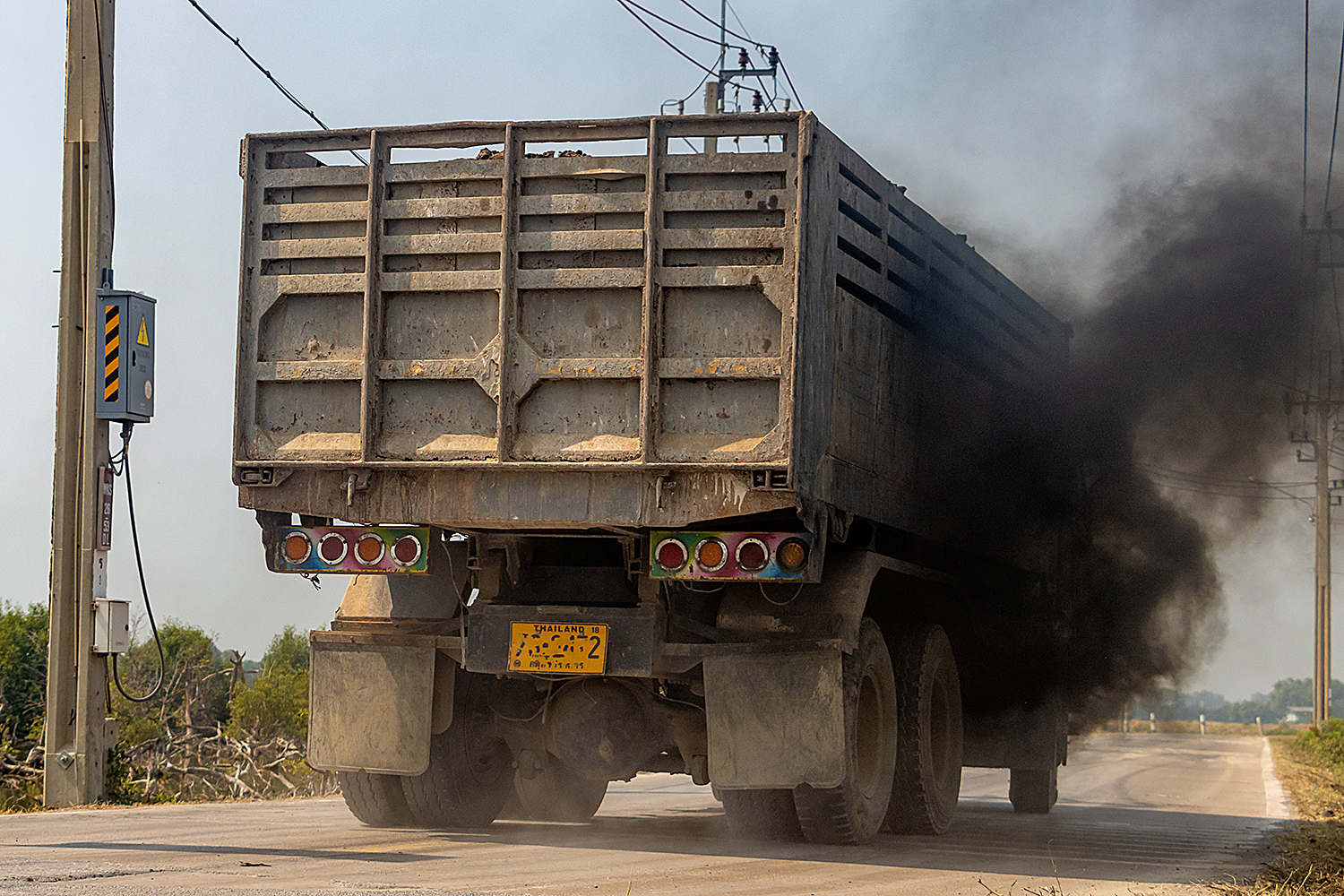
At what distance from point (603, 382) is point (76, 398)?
557 centimetres

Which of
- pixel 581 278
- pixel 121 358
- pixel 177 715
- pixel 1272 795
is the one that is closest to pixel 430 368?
pixel 581 278

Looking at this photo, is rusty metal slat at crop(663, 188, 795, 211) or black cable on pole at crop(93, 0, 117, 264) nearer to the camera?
rusty metal slat at crop(663, 188, 795, 211)

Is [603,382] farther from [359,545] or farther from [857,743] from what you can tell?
[857,743]

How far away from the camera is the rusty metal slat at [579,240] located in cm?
790

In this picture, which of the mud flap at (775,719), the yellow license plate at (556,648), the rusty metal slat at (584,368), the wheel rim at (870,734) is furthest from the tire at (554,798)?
the rusty metal slat at (584,368)

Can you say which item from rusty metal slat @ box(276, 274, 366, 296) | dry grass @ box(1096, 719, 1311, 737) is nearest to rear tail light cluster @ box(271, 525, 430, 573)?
rusty metal slat @ box(276, 274, 366, 296)

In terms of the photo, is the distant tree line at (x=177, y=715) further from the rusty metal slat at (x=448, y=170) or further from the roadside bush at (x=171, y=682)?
the rusty metal slat at (x=448, y=170)

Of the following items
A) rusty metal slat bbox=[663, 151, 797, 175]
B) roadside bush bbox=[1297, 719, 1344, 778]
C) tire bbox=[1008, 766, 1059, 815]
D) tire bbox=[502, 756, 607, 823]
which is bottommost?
roadside bush bbox=[1297, 719, 1344, 778]

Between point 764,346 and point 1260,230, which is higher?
point 1260,230

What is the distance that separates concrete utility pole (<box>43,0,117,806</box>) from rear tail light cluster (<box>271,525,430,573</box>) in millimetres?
3750

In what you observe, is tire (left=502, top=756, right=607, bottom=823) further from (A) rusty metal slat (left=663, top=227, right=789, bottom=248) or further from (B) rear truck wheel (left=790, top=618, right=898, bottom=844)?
(A) rusty metal slat (left=663, top=227, right=789, bottom=248)

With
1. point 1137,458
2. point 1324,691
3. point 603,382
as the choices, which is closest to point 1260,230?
point 1137,458

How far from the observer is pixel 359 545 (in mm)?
8438

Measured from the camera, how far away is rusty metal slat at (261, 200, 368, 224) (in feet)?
27.2
